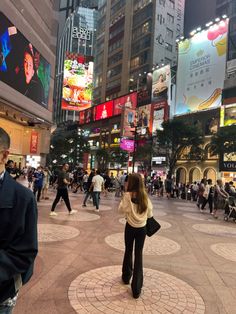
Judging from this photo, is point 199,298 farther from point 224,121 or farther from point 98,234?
point 224,121

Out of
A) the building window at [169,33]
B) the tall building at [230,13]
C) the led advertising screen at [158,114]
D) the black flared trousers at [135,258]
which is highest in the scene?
the building window at [169,33]

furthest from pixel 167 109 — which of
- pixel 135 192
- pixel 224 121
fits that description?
pixel 135 192

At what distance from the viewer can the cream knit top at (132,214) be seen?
4.17 meters

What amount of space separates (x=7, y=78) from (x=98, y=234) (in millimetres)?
17754

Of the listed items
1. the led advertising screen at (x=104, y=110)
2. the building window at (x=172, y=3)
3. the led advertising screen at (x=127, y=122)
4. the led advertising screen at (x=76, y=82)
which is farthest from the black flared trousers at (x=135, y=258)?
the building window at (x=172, y=3)

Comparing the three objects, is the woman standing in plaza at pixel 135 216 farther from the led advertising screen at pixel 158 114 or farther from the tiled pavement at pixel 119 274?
the led advertising screen at pixel 158 114

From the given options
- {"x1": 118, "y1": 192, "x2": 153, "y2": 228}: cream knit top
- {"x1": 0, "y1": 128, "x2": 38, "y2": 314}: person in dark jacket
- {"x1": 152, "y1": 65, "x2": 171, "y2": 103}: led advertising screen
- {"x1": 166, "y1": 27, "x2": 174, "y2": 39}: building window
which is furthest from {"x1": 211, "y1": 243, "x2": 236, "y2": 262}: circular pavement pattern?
{"x1": 166, "y1": 27, "x2": 174, "y2": 39}: building window

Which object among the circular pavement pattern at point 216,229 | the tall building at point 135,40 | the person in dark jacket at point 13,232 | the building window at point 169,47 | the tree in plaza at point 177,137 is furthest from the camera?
the building window at point 169,47

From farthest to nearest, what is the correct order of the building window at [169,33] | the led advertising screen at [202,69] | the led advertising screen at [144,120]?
the building window at [169,33], the led advertising screen at [144,120], the led advertising screen at [202,69]

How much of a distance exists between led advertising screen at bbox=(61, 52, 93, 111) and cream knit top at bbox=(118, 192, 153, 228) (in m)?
41.4

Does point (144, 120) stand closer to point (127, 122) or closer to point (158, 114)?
point (158, 114)

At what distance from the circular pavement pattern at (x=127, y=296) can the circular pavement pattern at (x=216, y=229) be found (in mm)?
4591

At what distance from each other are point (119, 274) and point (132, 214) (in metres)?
1.23

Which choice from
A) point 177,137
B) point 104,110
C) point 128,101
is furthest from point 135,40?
point 177,137
